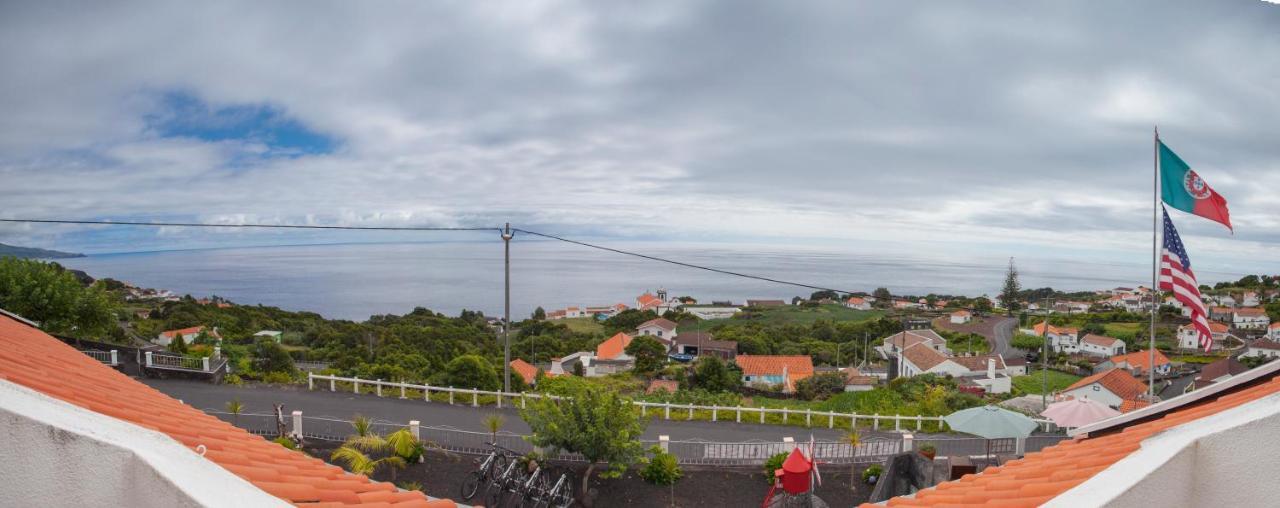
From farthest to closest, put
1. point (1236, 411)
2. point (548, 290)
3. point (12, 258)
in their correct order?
point (548, 290), point (12, 258), point (1236, 411)

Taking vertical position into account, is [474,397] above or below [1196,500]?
below

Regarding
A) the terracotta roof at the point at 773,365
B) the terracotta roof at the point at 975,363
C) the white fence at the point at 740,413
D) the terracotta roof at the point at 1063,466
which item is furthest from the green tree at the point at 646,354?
the terracotta roof at the point at 1063,466

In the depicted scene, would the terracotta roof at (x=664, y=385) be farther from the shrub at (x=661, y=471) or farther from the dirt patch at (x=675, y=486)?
the shrub at (x=661, y=471)

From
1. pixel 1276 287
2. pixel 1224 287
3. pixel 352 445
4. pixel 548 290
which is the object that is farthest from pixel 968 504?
pixel 548 290

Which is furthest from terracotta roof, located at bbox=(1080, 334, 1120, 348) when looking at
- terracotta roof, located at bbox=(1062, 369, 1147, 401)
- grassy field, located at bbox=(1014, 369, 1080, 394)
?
terracotta roof, located at bbox=(1062, 369, 1147, 401)

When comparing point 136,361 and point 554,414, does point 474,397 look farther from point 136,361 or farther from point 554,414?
point 136,361

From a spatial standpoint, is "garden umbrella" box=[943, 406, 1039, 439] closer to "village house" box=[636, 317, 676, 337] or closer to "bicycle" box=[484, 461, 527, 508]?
"bicycle" box=[484, 461, 527, 508]

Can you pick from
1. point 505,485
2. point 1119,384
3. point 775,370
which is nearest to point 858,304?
point 775,370
